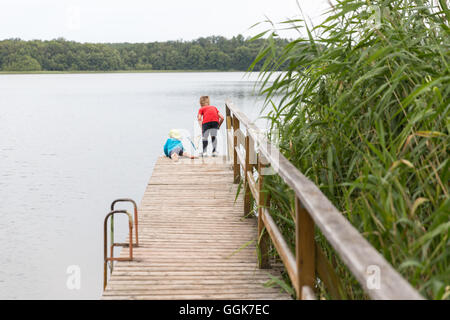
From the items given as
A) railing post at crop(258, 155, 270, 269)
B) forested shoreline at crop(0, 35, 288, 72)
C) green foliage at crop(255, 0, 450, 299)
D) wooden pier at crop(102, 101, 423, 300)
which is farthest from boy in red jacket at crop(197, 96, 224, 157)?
forested shoreline at crop(0, 35, 288, 72)

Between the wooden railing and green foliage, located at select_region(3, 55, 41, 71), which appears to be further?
green foliage, located at select_region(3, 55, 41, 71)

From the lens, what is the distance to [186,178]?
22.6 feet

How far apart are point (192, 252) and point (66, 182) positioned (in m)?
19.6

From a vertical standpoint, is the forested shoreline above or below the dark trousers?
above

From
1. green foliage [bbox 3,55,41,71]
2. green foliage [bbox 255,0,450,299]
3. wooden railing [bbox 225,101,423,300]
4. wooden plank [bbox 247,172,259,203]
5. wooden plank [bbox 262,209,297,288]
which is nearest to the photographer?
wooden railing [bbox 225,101,423,300]

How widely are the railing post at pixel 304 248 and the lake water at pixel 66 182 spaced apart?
121cm

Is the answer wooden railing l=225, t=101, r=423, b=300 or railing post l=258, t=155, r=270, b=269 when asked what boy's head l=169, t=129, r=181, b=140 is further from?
railing post l=258, t=155, r=270, b=269

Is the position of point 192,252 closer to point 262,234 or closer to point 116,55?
point 262,234

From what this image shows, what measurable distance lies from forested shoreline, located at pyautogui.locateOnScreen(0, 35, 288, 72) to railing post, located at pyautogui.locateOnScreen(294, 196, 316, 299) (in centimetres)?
6210

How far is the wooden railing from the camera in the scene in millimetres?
1256

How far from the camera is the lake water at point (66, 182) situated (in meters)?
13.6

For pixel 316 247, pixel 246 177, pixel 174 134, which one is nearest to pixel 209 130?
pixel 174 134

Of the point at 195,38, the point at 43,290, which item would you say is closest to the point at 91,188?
the point at 43,290

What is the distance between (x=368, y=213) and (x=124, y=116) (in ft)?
130
